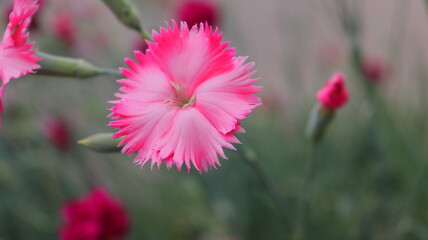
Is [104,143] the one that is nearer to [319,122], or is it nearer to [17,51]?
[17,51]

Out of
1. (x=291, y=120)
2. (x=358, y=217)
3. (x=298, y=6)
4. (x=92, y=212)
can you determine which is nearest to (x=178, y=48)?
(x=92, y=212)

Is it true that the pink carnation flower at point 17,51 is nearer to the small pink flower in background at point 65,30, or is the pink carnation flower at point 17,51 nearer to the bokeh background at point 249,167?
the bokeh background at point 249,167

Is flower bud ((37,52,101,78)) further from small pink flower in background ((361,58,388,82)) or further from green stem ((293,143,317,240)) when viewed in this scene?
small pink flower in background ((361,58,388,82))

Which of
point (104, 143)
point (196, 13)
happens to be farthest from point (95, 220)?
point (196, 13)

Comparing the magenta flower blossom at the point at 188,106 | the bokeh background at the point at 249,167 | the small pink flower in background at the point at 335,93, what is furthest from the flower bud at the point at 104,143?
the bokeh background at the point at 249,167

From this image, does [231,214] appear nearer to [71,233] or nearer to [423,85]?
[71,233]

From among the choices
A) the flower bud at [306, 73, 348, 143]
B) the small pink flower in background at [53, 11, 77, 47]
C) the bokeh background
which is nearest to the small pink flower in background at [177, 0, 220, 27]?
the bokeh background
